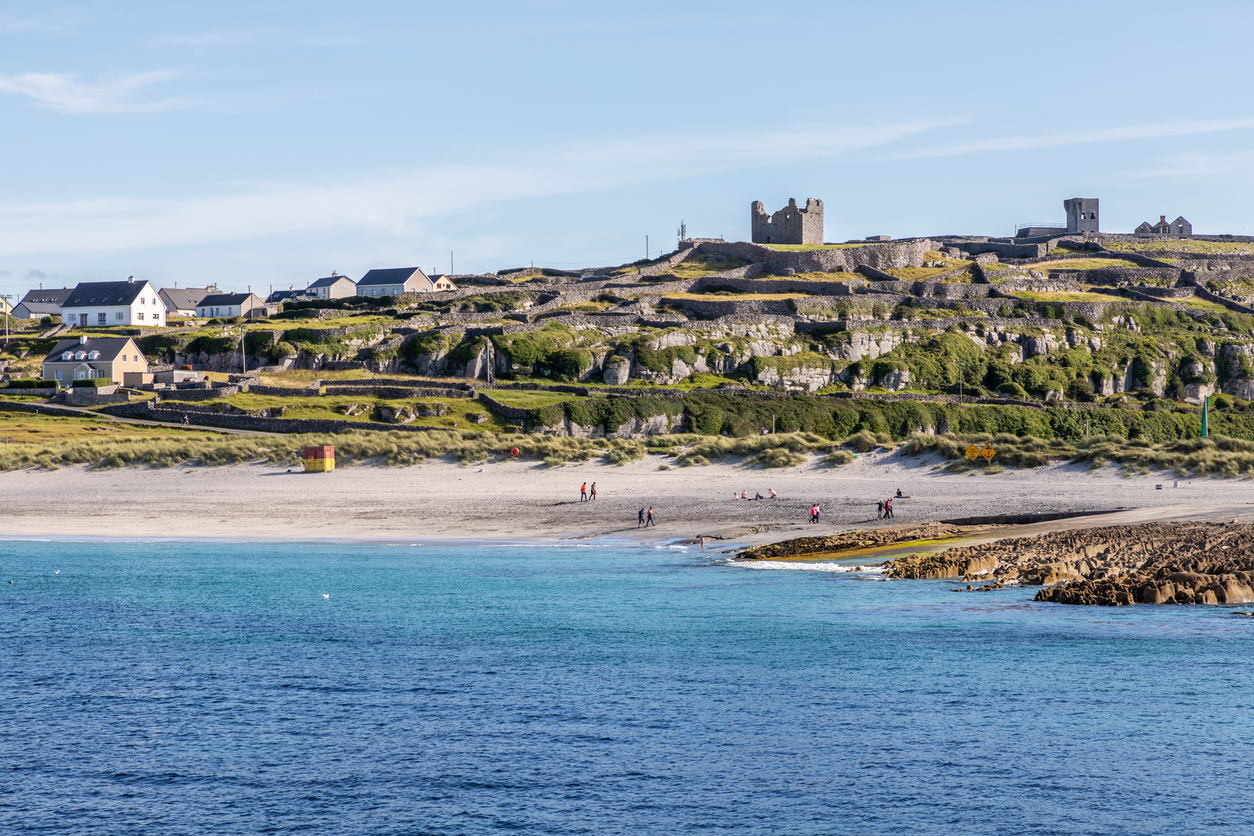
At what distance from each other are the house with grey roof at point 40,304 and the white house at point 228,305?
17.7 m

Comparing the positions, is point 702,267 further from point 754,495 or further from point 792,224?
point 754,495

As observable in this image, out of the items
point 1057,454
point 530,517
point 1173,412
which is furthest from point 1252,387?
point 530,517

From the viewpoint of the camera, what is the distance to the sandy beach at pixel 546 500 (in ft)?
124

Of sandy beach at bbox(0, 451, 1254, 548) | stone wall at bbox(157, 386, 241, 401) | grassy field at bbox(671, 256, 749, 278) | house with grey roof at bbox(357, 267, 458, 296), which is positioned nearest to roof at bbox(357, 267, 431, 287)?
house with grey roof at bbox(357, 267, 458, 296)

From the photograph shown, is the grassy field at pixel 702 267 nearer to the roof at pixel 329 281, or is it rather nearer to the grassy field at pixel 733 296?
the grassy field at pixel 733 296

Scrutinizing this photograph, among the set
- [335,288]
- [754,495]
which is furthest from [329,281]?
[754,495]

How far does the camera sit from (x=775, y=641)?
24.1m

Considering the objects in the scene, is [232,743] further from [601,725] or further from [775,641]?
[775,641]

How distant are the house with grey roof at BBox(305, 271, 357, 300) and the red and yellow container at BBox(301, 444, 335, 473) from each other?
3070 inches

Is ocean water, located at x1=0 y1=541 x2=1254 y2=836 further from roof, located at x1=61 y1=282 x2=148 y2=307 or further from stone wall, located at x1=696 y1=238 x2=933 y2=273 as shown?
roof, located at x1=61 y1=282 x2=148 y2=307

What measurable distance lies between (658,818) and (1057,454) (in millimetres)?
33435

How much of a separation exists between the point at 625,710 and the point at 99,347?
73.6m

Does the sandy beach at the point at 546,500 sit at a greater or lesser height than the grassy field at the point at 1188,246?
lesser

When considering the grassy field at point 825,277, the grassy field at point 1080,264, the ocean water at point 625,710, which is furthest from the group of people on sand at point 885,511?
the grassy field at point 1080,264
